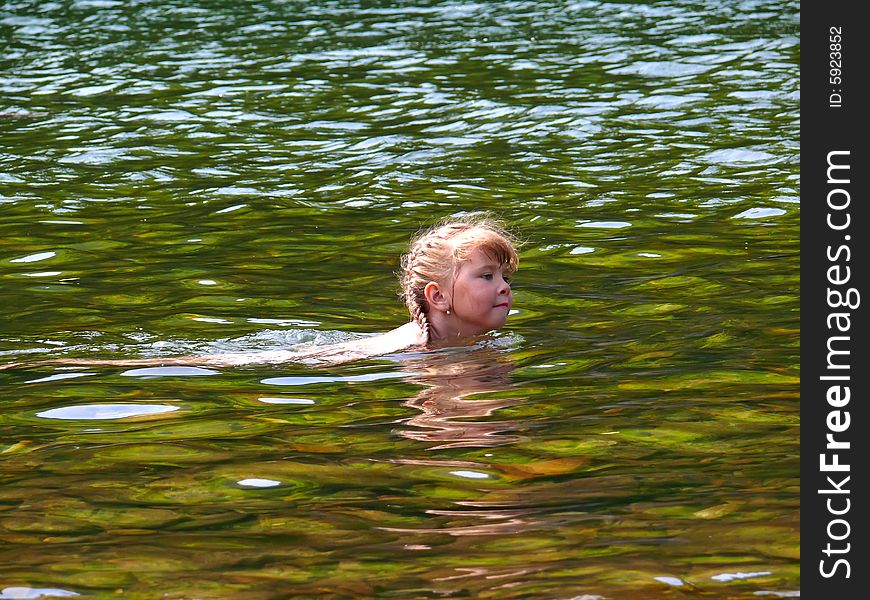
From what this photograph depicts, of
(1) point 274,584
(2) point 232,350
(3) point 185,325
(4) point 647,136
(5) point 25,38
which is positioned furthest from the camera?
(5) point 25,38

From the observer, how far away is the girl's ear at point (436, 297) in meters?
8.59

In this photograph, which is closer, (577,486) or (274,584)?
(274,584)

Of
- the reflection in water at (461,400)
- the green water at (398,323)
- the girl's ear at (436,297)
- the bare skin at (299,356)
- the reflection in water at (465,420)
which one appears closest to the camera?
the green water at (398,323)

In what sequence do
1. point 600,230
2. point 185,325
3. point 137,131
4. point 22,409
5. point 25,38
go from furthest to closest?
point 25,38, point 137,131, point 600,230, point 185,325, point 22,409

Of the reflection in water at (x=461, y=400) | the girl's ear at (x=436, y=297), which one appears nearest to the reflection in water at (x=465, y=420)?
the reflection in water at (x=461, y=400)

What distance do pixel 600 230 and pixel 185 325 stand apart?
3689 mm

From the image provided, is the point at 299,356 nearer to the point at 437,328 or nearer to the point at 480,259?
the point at 437,328

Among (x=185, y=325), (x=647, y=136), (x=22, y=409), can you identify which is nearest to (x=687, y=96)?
(x=647, y=136)

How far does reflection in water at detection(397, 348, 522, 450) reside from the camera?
20.9ft

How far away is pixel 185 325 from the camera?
9.04 m
